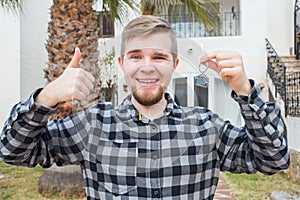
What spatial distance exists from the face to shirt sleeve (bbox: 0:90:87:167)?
22 cm

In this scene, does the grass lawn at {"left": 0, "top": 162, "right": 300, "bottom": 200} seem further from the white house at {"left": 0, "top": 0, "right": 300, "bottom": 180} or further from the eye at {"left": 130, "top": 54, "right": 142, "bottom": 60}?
the eye at {"left": 130, "top": 54, "right": 142, "bottom": 60}

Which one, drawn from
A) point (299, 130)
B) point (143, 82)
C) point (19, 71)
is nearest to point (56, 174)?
point (299, 130)

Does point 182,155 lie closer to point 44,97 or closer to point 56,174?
point 44,97

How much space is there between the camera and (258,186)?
443 centimetres

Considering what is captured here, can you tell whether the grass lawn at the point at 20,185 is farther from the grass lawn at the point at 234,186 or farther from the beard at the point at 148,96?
the beard at the point at 148,96

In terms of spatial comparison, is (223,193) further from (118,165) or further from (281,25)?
(281,25)

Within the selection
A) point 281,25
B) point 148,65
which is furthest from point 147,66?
point 281,25

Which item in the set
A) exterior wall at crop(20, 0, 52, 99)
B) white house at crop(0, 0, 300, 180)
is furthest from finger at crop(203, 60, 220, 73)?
exterior wall at crop(20, 0, 52, 99)

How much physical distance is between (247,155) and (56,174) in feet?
11.0

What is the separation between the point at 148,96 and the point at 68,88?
201 mm

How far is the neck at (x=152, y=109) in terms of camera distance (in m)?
0.91

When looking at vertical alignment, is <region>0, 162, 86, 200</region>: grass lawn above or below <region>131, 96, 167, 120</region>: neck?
below

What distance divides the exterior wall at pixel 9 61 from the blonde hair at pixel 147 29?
692 centimetres

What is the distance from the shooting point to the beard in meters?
0.86
